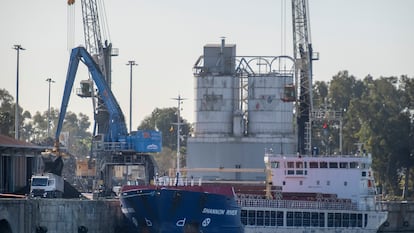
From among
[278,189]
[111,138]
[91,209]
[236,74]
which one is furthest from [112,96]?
[91,209]

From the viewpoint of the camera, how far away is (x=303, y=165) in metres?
114

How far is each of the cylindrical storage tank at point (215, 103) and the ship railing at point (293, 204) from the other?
3117 cm

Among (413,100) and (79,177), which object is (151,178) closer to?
(79,177)

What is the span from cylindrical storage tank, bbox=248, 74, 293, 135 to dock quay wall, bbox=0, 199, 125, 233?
38.6 meters

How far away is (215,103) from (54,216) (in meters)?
46.9

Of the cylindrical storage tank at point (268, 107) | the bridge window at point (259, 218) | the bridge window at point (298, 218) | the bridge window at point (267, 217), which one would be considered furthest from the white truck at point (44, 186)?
the cylindrical storage tank at point (268, 107)

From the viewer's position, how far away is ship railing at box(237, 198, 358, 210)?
109000 millimetres

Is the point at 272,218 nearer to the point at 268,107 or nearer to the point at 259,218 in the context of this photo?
the point at 259,218

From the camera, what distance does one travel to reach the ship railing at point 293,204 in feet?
358

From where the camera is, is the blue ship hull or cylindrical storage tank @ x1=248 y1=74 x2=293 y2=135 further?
cylindrical storage tank @ x1=248 y1=74 x2=293 y2=135

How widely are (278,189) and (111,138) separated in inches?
1055

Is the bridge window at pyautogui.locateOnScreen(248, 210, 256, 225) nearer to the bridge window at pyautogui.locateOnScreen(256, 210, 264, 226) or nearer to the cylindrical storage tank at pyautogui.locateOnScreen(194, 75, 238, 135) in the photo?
the bridge window at pyautogui.locateOnScreen(256, 210, 264, 226)

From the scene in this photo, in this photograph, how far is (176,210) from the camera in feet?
327

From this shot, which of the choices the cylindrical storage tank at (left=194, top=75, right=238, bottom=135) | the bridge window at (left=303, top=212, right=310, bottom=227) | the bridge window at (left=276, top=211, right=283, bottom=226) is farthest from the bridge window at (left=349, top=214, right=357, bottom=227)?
the cylindrical storage tank at (left=194, top=75, right=238, bottom=135)
